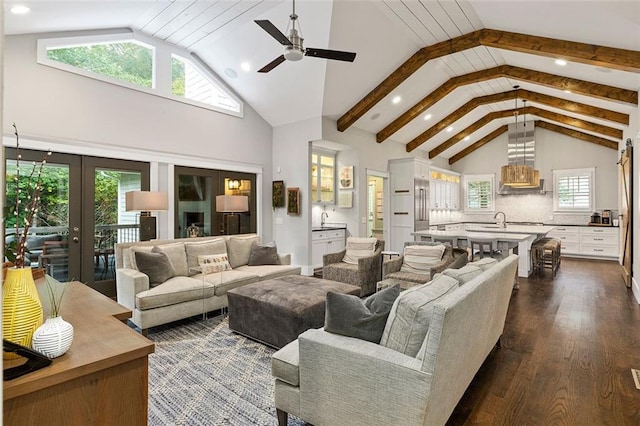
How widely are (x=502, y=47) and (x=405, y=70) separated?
1.65 meters

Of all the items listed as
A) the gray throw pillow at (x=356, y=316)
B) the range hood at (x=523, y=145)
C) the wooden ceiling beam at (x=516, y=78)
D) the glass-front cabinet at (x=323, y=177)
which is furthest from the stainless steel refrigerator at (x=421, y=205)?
the gray throw pillow at (x=356, y=316)

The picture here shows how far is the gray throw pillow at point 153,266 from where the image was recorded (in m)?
3.97

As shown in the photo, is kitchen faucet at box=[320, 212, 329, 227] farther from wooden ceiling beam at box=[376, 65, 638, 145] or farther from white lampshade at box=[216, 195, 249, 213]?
white lampshade at box=[216, 195, 249, 213]

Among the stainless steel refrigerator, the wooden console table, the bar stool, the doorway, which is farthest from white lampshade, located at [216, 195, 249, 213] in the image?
the bar stool

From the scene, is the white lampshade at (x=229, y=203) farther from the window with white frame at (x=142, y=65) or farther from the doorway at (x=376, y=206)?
the doorway at (x=376, y=206)

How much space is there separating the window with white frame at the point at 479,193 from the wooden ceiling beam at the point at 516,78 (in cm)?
460

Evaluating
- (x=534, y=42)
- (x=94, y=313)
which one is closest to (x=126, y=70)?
(x=94, y=313)

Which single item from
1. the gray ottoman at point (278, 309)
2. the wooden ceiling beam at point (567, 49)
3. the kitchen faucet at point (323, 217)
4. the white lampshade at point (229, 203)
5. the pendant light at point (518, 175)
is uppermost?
the wooden ceiling beam at point (567, 49)

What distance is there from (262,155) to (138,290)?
13.7 ft

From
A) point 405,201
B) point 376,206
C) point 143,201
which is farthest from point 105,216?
point 376,206

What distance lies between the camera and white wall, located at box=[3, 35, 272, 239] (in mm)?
4223

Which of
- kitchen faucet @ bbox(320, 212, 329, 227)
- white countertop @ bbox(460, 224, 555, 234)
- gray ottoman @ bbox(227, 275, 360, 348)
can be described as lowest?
gray ottoman @ bbox(227, 275, 360, 348)

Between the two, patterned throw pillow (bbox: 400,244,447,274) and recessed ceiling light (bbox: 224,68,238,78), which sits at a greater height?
recessed ceiling light (bbox: 224,68,238,78)

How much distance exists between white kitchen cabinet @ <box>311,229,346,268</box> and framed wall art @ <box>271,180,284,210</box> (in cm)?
95
